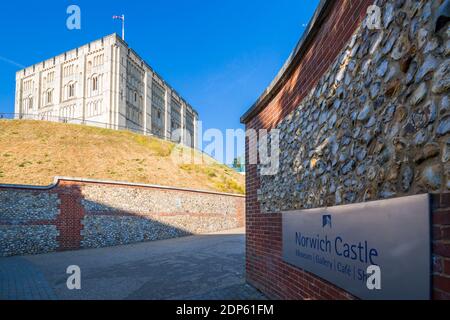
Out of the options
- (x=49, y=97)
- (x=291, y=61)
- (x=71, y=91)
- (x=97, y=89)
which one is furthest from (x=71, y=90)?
(x=291, y=61)

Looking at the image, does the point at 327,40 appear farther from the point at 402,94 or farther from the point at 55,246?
the point at 55,246

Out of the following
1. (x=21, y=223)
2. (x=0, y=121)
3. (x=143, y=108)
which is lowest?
(x=21, y=223)

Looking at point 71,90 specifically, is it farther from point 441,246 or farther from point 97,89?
point 441,246

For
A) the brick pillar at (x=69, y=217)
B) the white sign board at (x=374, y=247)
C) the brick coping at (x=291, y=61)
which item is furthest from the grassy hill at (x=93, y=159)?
the white sign board at (x=374, y=247)

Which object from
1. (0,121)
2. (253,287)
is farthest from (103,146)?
(253,287)

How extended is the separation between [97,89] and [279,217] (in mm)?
53974

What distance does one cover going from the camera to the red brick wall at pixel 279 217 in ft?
7.03

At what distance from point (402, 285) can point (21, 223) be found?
55.2 ft

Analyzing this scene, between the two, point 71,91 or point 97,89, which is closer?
point 97,89

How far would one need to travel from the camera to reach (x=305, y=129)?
197 inches

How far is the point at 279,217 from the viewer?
5.98 meters

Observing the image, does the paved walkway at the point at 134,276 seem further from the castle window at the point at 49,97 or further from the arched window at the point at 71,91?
the castle window at the point at 49,97

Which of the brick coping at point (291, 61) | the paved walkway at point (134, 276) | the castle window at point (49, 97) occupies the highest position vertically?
the castle window at point (49, 97)

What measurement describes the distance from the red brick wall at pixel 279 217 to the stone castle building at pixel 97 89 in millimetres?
43142
